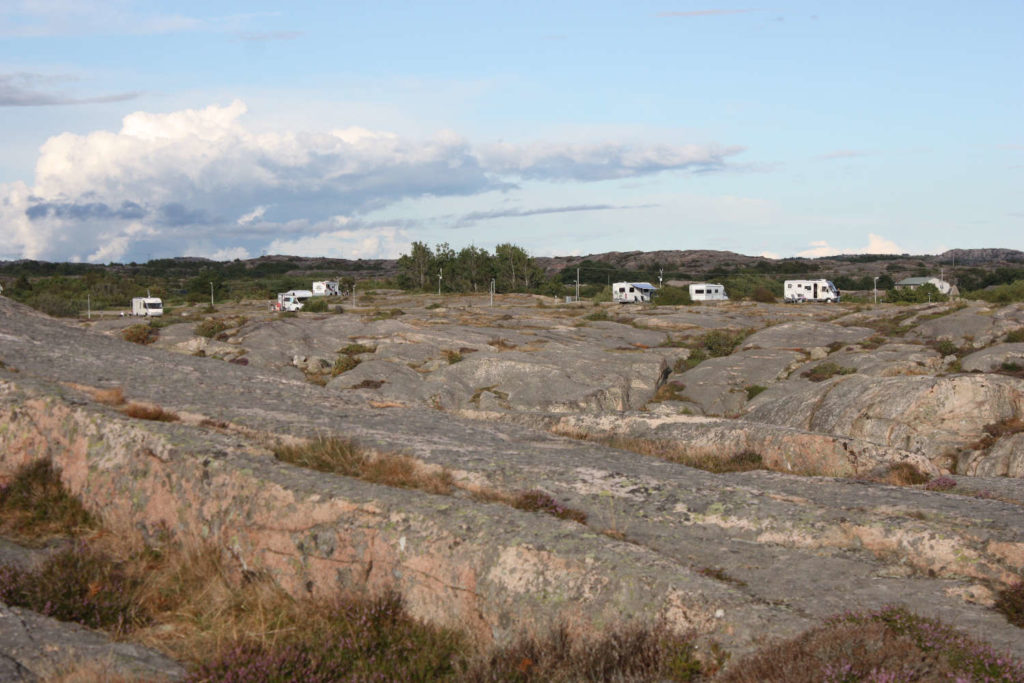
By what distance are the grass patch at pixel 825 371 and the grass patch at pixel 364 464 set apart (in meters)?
33.4

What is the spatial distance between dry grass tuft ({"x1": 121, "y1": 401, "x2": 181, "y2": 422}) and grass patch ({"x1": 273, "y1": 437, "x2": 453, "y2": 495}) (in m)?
1.67

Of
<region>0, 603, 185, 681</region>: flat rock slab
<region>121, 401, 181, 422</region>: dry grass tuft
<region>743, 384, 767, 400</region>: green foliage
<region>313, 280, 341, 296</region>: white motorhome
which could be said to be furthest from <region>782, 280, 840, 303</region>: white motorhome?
<region>0, 603, 185, 681</region>: flat rock slab

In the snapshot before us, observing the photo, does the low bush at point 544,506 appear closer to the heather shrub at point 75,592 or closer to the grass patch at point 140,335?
the heather shrub at point 75,592

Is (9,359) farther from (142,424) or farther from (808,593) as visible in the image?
(808,593)

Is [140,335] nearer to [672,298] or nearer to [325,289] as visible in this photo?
[672,298]

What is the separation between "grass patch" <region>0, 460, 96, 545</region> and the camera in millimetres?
8359

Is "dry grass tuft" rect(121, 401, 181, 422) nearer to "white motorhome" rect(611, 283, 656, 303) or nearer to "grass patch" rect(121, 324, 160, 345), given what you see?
→ "grass patch" rect(121, 324, 160, 345)

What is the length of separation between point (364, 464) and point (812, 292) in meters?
125

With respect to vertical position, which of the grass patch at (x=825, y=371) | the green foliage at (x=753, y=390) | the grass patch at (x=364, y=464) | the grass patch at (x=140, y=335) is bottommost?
the green foliage at (x=753, y=390)

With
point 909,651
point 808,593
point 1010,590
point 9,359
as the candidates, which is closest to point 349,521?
point 808,593

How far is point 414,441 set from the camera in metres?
9.90

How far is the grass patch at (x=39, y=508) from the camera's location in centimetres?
836

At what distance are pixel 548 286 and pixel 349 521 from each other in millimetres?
170676

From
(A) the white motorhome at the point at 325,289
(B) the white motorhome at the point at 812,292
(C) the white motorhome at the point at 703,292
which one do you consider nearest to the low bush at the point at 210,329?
(C) the white motorhome at the point at 703,292
